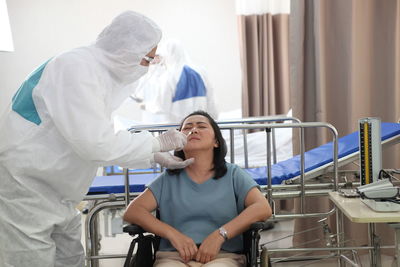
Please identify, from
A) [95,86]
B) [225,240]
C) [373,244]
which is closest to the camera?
[95,86]

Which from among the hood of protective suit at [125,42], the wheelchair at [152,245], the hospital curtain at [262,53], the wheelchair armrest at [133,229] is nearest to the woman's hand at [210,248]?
the wheelchair at [152,245]

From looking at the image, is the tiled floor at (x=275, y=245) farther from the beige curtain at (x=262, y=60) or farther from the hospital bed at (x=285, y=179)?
the beige curtain at (x=262, y=60)

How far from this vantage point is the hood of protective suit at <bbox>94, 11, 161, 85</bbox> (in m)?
2.09

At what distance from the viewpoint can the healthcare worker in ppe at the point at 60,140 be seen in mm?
1945

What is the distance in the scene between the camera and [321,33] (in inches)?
139

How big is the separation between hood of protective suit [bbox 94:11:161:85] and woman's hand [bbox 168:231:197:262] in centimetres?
71

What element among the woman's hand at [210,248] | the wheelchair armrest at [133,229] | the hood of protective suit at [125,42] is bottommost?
the woman's hand at [210,248]

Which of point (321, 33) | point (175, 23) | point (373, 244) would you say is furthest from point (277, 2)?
point (373, 244)

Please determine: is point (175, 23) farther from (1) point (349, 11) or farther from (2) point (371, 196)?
(2) point (371, 196)

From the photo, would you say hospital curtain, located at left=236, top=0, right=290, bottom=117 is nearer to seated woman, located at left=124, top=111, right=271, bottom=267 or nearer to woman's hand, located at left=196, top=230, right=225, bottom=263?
seated woman, located at left=124, top=111, right=271, bottom=267

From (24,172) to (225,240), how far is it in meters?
0.84

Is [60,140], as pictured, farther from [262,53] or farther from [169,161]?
[262,53]

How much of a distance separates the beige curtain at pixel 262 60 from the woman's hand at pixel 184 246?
3.73 metres

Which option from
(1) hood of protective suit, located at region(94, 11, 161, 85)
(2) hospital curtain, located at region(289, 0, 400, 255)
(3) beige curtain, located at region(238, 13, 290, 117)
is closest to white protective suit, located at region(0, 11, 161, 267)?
(1) hood of protective suit, located at region(94, 11, 161, 85)
